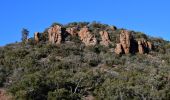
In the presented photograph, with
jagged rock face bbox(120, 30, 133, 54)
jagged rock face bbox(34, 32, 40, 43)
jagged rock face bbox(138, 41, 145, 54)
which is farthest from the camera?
jagged rock face bbox(34, 32, 40, 43)

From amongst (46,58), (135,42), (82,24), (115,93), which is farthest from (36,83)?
(82,24)

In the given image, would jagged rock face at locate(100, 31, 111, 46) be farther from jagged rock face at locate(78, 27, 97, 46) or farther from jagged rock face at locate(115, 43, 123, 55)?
jagged rock face at locate(115, 43, 123, 55)

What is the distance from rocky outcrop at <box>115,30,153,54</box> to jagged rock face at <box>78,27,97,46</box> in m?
5.38

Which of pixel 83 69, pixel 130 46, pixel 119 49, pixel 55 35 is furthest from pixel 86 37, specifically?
pixel 83 69

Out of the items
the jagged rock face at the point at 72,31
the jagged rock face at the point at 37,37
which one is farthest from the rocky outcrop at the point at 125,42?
the jagged rock face at the point at 37,37

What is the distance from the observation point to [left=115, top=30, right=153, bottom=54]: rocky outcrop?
9000 centimetres

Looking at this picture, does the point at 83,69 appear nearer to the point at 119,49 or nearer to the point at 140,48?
the point at 119,49

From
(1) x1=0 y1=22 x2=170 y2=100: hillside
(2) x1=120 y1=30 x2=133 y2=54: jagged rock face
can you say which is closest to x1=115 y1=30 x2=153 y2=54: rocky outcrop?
(2) x1=120 y1=30 x2=133 y2=54: jagged rock face

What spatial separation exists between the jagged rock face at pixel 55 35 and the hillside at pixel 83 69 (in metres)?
0.21

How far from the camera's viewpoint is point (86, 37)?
9606 centimetres

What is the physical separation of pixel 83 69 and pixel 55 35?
16144 mm

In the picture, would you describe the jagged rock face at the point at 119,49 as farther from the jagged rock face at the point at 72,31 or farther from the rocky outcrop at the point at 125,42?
the jagged rock face at the point at 72,31

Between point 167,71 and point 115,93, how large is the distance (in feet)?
53.5

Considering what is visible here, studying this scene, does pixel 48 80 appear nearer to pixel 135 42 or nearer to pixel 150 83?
pixel 150 83
